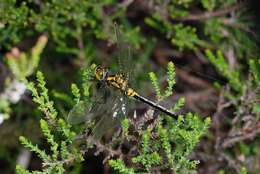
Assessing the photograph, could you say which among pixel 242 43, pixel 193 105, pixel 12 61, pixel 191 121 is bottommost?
pixel 191 121

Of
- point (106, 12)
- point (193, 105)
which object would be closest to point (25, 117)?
point (106, 12)

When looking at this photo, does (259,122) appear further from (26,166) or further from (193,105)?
(26,166)

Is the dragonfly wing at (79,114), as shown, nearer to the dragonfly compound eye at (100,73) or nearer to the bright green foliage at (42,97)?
the bright green foliage at (42,97)

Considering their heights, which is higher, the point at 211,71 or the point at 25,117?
the point at 211,71

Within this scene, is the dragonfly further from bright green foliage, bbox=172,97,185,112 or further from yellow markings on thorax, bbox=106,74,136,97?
bright green foliage, bbox=172,97,185,112

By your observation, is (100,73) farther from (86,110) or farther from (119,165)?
(119,165)
